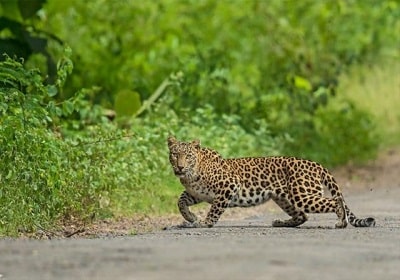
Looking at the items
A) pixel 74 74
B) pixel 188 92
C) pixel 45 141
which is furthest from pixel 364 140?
pixel 45 141

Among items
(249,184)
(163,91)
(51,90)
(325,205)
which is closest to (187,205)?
(249,184)

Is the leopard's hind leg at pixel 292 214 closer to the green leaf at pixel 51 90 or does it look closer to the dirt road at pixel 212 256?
the dirt road at pixel 212 256

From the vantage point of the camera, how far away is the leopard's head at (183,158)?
13422 mm

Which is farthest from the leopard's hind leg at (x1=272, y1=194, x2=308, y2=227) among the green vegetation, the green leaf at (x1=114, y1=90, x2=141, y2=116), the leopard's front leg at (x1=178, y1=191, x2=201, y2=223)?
the green leaf at (x1=114, y1=90, x2=141, y2=116)

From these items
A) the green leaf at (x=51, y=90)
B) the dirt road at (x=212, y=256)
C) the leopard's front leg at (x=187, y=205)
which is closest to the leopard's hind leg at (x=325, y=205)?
the dirt road at (x=212, y=256)

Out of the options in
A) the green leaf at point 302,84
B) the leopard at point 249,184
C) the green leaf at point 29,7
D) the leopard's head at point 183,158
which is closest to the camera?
the leopard at point 249,184

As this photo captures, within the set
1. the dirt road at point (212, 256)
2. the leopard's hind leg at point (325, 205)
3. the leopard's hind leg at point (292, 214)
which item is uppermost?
the dirt road at point (212, 256)

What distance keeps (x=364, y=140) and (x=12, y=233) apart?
466 inches

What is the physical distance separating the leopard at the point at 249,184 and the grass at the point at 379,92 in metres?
12.1

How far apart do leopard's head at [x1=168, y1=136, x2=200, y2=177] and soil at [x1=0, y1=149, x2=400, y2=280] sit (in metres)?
0.56

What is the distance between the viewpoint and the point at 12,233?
11.9 m

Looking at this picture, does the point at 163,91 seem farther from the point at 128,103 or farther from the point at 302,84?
the point at 302,84

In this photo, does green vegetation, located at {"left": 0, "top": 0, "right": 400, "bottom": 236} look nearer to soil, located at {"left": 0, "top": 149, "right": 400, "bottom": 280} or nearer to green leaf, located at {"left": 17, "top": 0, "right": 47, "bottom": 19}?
green leaf, located at {"left": 17, "top": 0, "right": 47, "bottom": 19}

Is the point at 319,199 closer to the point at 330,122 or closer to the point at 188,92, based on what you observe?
the point at 188,92
